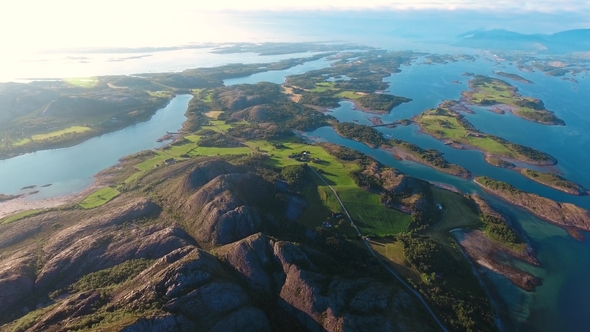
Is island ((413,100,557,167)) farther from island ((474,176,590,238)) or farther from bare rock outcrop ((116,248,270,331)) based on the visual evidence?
bare rock outcrop ((116,248,270,331))

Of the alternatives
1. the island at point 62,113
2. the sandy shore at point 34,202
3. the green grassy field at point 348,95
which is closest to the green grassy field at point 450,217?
the sandy shore at point 34,202

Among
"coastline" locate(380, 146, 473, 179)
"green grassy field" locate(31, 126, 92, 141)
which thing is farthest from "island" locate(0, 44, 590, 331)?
"green grassy field" locate(31, 126, 92, 141)

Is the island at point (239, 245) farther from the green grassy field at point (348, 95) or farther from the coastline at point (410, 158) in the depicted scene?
the green grassy field at point (348, 95)

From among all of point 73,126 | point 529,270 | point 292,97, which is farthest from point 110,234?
point 292,97

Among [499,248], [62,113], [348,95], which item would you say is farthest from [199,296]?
[348,95]

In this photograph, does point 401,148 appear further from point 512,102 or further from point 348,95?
point 512,102
